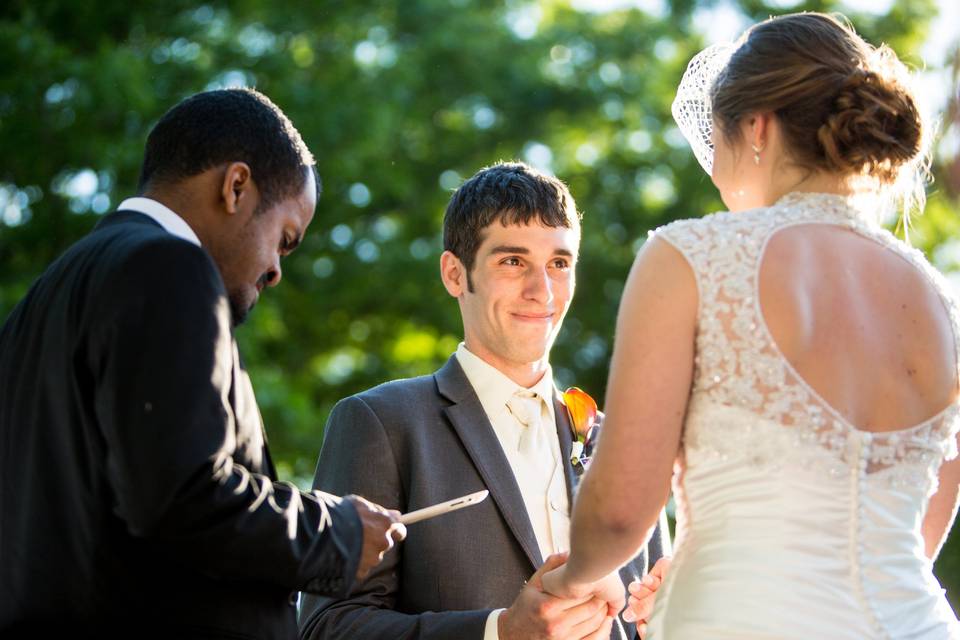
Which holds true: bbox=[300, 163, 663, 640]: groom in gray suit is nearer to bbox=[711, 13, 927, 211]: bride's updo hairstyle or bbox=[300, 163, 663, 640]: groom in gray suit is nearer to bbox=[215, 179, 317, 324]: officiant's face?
bbox=[215, 179, 317, 324]: officiant's face

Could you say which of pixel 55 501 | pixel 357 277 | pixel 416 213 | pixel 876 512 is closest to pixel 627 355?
pixel 876 512

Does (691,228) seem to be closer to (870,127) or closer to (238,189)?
(870,127)

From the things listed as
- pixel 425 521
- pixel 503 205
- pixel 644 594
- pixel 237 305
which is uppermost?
pixel 503 205

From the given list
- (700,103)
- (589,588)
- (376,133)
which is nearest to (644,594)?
(589,588)

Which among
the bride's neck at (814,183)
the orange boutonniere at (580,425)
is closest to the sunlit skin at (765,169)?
the bride's neck at (814,183)

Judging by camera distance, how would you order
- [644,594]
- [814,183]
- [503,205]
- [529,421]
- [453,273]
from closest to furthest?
[814,183] → [644,594] → [529,421] → [503,205] → [453,273]

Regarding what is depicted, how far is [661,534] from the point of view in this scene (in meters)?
3.95

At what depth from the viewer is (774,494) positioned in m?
2.67

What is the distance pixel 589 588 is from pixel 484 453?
0.64 meters

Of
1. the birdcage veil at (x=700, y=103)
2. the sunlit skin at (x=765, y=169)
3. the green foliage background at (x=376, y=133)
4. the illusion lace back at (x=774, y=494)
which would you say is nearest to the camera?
the illusion lace back at (x=774, y=494)

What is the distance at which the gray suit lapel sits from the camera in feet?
11.8

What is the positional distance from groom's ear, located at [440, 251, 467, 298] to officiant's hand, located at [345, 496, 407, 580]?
142cm

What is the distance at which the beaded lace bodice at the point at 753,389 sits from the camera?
8.76 feet

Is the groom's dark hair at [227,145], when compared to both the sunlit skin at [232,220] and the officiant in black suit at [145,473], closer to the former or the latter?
the sunlit skin at [232,220]
